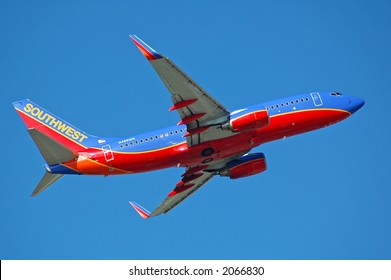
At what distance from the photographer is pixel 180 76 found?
200 ft

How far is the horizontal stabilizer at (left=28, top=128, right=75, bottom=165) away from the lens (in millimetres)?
63312

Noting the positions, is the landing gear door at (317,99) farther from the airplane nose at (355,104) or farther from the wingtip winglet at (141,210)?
the wingtip winglet at (141,210)

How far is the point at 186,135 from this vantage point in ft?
217

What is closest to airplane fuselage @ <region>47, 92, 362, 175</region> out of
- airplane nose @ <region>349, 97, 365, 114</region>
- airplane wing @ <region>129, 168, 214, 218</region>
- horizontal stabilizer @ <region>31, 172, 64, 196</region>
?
horizontal stabilizer @ <region>31, 172, 64, 196</region>

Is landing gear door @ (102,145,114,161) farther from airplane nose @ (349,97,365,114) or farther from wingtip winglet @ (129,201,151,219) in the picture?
airplane nose @ (349,97,365,114)

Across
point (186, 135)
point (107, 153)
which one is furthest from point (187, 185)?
point (107, 153)

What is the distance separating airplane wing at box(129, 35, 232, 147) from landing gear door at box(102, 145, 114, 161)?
264 inches

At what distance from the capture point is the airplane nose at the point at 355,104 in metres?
70.9

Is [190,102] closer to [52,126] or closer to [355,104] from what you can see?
[52,126]

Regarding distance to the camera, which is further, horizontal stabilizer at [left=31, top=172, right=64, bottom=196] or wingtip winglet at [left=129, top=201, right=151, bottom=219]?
wingtip winglet at [left=129, top=201, right=151, bottom=219]

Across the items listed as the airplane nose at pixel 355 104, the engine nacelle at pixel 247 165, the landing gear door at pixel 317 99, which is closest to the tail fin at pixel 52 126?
the engine nacelle at pixel 247 165

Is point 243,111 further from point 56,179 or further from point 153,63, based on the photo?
point 56,179

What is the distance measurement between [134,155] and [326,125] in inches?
693

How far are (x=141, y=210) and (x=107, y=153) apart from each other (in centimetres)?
1156
